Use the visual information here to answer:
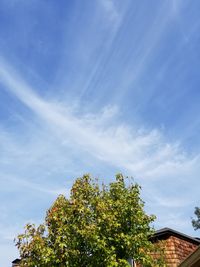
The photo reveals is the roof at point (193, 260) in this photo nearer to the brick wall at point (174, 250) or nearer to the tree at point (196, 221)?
the brick wall at point (174, 250)

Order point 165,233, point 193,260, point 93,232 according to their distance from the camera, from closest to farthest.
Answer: point 193,260 < point 93,232 < point 165,233

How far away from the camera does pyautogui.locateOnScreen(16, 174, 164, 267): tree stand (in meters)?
15.0

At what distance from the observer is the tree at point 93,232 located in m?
15.0

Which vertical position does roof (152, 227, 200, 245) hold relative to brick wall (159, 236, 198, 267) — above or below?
above

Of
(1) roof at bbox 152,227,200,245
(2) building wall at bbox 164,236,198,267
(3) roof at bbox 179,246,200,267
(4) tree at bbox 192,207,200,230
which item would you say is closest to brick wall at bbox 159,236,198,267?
(2) building wall at bbox 164,236,198,267

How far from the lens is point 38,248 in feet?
51.4

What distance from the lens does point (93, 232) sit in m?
15.0

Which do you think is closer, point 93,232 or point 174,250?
point 93,232

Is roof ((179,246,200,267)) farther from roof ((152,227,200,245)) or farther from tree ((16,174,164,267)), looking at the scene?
roof ((152,227,200,245))

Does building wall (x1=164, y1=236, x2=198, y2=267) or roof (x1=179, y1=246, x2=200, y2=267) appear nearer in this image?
roof (x1=179, y1=246, x2=200, y2=267)

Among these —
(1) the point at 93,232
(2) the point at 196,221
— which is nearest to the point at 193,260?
(1) the point at 93,232

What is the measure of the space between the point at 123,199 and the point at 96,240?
Result: 9.48 feet

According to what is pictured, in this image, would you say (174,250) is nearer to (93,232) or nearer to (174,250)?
(174,250)

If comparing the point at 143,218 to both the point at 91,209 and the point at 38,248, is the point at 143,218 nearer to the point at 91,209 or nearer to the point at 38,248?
the point at 91,209
